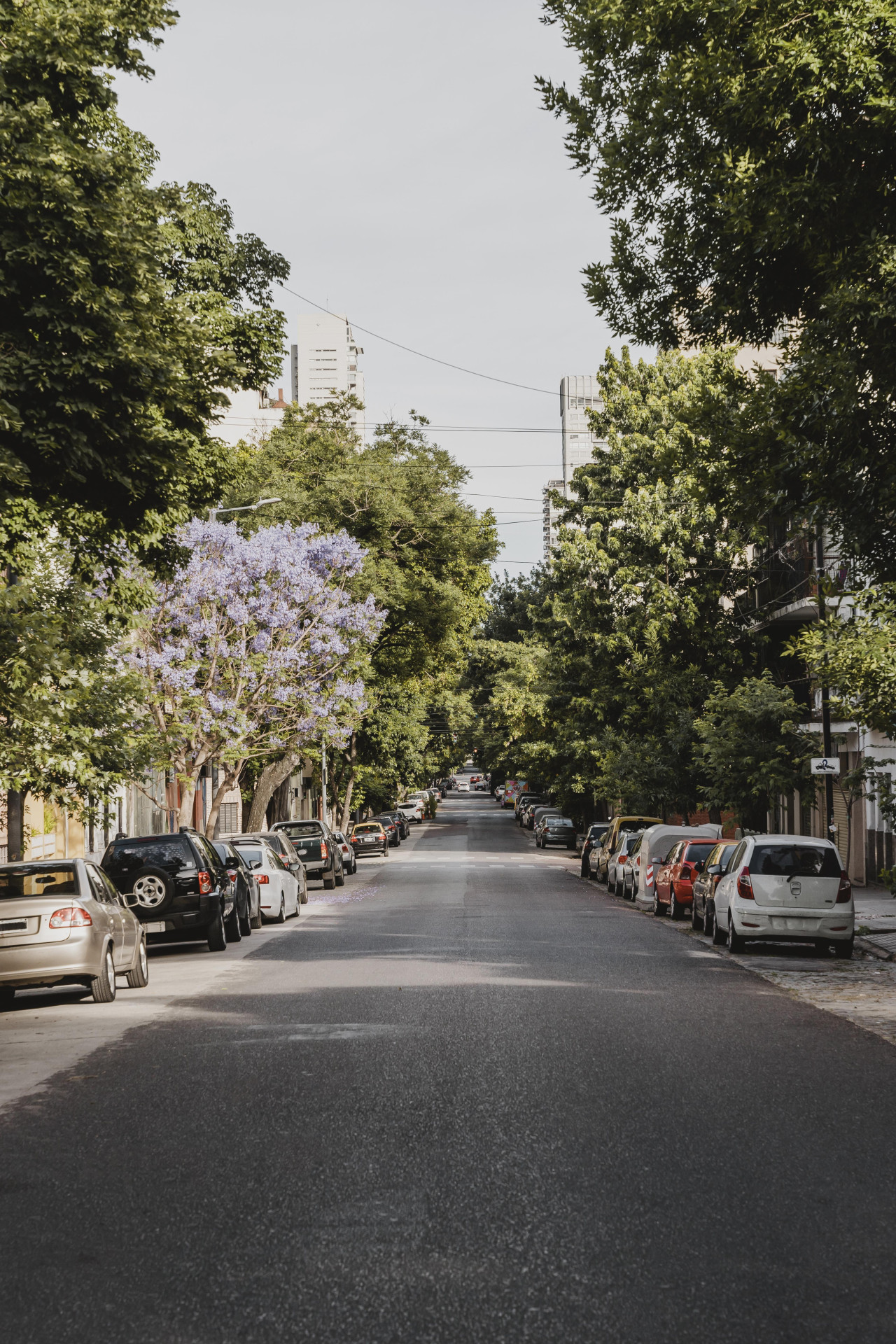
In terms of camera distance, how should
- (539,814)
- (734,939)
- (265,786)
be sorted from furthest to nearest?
1. (539,814)
2. (265,786)
3. (734,939)

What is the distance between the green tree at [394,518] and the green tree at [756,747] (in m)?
17.1

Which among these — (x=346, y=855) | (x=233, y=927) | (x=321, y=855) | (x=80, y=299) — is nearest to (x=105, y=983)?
(x=80, y=299)

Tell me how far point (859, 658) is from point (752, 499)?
4.24 meters

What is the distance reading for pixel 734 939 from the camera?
2036 cm

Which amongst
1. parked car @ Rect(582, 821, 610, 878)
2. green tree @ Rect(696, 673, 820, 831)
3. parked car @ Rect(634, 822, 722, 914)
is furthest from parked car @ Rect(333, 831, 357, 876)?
green tree @ Rect(696, 673, 820, 831)

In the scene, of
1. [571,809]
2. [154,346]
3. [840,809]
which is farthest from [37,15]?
[571,809]

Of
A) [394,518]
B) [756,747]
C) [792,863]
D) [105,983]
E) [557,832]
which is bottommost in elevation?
[557,832]

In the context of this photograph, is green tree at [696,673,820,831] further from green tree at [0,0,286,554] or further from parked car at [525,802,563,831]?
parked car at [525,802,563,831]

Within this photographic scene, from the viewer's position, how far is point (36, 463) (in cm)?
1213

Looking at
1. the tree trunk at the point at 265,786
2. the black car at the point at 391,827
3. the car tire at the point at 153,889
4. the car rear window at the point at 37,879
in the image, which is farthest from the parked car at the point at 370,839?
the car rear window at the point at 37,879

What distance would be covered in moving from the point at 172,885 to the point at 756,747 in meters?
14.1

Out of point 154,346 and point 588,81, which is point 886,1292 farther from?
point 588,81

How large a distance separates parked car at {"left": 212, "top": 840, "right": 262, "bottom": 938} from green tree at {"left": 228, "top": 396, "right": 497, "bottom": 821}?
20.0 meters

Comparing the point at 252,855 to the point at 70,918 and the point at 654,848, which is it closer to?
the point at 654,848
